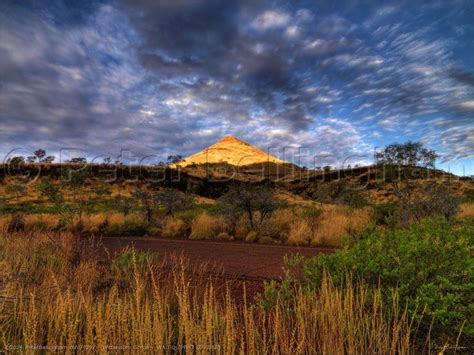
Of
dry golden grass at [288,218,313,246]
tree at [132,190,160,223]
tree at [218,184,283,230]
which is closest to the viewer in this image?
dry golden grass at [288,218,313,246]

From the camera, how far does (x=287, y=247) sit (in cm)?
1227

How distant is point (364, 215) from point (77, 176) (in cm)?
1900

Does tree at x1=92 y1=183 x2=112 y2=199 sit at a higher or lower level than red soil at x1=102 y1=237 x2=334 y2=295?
higher

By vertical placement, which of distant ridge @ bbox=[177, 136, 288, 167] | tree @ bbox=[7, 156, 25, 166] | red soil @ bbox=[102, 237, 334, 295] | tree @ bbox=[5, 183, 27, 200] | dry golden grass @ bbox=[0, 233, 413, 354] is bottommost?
red soil @ bbox=[102, 237, 334, 295]

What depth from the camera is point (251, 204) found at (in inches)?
655

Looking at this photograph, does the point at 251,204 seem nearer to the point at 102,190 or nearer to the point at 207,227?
the point at 207,227

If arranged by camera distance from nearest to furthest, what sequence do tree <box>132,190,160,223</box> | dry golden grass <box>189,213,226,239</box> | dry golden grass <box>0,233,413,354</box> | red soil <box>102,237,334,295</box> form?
dry golden grass <box>0,233,413,354</box>, red soil <box>102,237,334,295</box>, dry golden grass <box>189,213,226,239</box>, tree <box>132,190,160,223</box>

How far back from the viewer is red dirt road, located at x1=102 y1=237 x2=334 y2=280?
8109 mm

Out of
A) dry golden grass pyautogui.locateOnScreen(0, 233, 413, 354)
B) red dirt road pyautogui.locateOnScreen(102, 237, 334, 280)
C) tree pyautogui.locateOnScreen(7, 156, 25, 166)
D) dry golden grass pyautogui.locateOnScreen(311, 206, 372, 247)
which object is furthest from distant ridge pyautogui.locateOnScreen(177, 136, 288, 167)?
dry golden grass pyautogui.locateOnScreen(0, 233, 413, 354)

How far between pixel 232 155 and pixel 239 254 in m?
116

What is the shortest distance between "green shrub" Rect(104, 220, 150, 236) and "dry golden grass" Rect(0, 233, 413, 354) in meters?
8.26

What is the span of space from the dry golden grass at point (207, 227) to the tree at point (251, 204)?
0.69m

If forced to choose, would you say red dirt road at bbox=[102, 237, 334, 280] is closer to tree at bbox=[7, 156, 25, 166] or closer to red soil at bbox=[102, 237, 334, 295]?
red soil at bbox=[102, 237, 334, 295]

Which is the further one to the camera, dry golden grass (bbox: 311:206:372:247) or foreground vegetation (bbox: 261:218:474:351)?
dry golden grass (bbox: 311:206:372:247)
